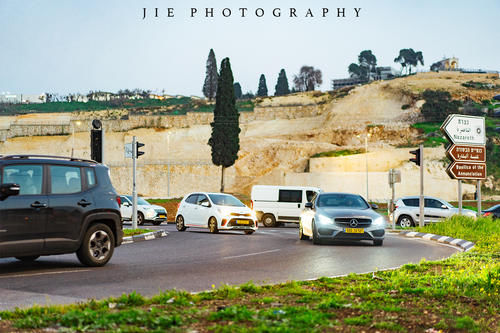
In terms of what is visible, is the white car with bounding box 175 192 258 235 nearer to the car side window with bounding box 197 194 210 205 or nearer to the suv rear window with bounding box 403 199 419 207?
the car side window with bounding box 197 194 210 205

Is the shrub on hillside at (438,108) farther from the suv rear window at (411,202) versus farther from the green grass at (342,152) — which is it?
the suv rear window at (411,202)

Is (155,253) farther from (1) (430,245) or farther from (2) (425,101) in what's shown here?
(2) (425,101)

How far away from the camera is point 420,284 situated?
31.1 feet

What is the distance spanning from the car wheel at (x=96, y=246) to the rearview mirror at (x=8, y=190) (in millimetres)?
1855

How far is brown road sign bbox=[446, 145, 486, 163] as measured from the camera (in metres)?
25.6

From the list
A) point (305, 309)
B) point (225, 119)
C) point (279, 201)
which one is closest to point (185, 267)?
point (305, 309)

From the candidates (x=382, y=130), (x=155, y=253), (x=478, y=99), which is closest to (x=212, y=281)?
(x=155, y=253)

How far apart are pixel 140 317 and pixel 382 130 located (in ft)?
325

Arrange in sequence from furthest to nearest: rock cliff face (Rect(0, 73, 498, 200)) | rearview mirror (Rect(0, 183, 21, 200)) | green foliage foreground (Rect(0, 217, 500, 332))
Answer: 1. rock cliff face (Rect(0, 73, 498, 200))
2. rearview mirror (Rect(0, 183, 21, 200))
3. green foliage foreground (Rect(0, 217, 500, 332))

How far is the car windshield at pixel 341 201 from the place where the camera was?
20.6 metres

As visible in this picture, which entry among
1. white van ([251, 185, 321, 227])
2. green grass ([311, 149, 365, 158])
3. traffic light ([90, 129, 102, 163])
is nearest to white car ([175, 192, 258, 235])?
traffic light ([90, 129, 102, 163])

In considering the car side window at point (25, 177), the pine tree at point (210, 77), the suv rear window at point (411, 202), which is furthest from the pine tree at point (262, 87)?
the car side window at point (25, 177)

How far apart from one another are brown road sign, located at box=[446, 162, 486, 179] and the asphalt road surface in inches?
243

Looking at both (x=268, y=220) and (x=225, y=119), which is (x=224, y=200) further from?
(x=225, y=119)
